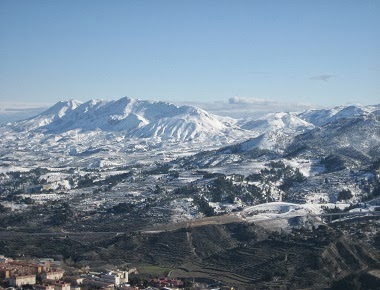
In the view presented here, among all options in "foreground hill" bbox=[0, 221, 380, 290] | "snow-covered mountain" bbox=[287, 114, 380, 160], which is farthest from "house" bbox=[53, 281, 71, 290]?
"snow-covered mountain" bbox=[287, 114, 380, 160]

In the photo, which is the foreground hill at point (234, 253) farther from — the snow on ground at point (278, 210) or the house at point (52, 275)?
the house at point (52, 275)

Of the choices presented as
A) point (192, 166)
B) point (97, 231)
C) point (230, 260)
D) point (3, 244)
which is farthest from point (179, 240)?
point (192, 166)

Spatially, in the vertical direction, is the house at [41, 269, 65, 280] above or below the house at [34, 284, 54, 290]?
below

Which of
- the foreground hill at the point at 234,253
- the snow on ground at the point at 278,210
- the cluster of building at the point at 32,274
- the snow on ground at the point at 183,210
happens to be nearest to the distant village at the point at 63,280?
the cluster of building at the point at 32,274

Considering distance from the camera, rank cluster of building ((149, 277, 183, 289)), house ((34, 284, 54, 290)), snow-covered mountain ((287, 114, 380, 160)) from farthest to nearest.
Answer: snow-covered mountain ((287, 114, 380, 160)) < cluster of building ((149, 277, 183, 289)) < house ((34, 284, 54, 290))

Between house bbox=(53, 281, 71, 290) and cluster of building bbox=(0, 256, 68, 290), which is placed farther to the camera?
cluster of building bbox=(0, 256, 68, 290)

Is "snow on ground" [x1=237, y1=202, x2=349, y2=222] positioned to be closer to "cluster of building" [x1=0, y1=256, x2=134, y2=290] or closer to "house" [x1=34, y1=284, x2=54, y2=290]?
"cluster of building" [x1=0, y1=256, x2=134, y2=290]

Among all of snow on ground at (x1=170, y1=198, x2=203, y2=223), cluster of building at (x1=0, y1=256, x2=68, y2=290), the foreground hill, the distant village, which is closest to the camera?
cluster of building at (x1=0, y1=256, x2=68, y2=290)

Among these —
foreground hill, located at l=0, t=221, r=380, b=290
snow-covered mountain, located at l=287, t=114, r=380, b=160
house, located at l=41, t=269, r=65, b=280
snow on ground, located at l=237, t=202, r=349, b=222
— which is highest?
snow-covered mountain, located at l=287, t=114, r=380, b=160

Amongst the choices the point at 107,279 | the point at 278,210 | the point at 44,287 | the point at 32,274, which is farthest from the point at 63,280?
the point at 278,210
